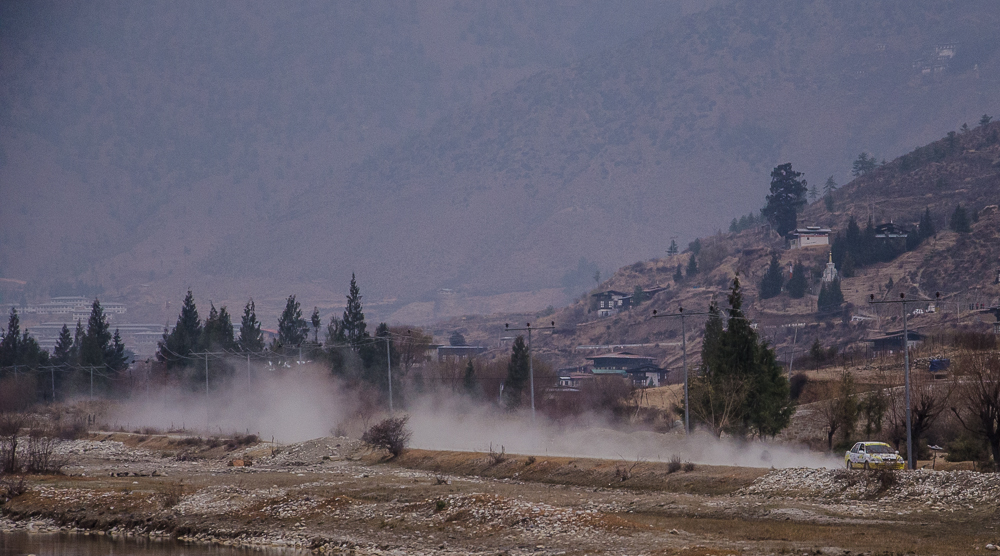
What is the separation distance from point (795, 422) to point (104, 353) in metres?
119

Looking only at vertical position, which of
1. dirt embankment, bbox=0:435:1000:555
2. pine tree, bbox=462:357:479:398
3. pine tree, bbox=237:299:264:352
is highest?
pine tree, bbox=237:299:264:352

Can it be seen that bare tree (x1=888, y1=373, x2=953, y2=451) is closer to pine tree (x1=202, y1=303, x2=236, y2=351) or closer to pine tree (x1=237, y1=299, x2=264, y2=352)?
pine tree (x1=202, y1=303, x2=236, y2=351)

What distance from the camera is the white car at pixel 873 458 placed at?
53844 millimetres

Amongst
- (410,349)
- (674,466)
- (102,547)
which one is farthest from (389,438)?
(410,349)

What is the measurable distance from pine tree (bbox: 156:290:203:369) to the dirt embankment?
91.9 meters

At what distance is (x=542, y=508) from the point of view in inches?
1927

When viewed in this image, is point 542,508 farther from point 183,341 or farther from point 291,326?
point 291,326

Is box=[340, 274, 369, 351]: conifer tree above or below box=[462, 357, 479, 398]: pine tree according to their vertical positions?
above

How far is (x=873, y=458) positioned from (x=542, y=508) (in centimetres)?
1716

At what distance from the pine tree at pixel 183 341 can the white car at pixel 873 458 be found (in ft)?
401

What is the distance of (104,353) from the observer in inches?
7013

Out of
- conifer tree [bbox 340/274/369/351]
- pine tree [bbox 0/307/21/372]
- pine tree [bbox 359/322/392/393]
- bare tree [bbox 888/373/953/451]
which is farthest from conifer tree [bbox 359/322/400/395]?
pine tree [bbox 0/307/21/372]

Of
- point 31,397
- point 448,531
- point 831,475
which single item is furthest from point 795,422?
point 31,397

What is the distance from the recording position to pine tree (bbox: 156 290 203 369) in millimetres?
166375
